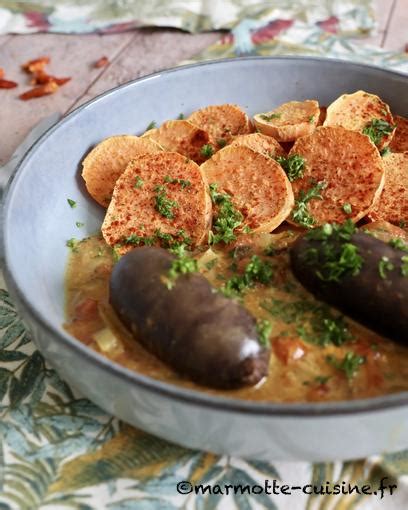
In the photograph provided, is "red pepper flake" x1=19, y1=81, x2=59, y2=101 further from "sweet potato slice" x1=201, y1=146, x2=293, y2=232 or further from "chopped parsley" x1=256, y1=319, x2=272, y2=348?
"chopped parsley" x1=256, y1=319, x2=272, y2=348

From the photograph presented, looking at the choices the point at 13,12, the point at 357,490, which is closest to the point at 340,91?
the point at 357,490

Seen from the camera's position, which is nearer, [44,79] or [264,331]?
[264,331]

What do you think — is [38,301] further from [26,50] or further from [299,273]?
[26,50]

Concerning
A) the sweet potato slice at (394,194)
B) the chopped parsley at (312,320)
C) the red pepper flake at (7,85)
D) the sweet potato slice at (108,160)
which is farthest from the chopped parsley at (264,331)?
the red pepper flake at (7,85)

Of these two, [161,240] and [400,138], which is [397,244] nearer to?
[161,240]

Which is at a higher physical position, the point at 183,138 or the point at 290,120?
the point at 290,120

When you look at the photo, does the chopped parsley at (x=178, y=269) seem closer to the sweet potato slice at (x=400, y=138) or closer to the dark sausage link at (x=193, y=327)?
the dark sausage link at (x=193, y=327)

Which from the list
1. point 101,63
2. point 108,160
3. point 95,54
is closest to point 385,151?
point 108,160
